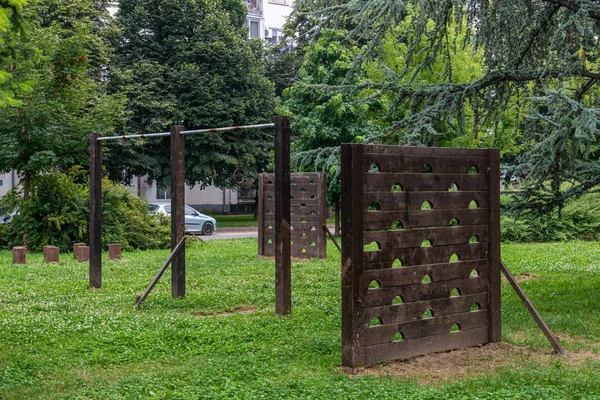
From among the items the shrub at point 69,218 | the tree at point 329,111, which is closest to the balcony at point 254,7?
the tree at point 329,111

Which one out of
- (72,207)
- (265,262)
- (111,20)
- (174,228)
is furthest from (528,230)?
(111,20)

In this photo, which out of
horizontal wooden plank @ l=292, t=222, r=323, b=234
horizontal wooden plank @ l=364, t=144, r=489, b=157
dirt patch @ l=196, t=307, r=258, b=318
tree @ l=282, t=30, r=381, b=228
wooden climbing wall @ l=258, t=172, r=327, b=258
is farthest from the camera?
tree @ l=282, t=30, r=381, b=228

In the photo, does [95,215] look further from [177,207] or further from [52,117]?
[52,117]

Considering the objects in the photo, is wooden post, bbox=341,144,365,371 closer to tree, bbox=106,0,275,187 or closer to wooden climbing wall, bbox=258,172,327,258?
wooden climbing wall, bbox=258,172,327,258

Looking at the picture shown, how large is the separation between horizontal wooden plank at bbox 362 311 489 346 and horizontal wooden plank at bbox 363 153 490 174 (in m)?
1.51

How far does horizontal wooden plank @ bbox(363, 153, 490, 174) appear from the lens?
24.4 feet

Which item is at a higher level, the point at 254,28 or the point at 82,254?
the point at 254,28

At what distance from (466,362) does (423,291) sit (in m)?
0.81

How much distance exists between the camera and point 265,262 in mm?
17547

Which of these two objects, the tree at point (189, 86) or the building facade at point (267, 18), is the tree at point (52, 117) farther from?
the building facade at point (267, 18)

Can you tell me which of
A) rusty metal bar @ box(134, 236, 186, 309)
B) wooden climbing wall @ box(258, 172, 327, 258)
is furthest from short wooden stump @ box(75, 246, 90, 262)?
rusty metal bar @ box(134, 236, 186, 309)

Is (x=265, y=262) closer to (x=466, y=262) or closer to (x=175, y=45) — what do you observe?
(x=466, y=262)

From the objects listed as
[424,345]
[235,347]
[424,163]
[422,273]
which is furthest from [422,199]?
[235,347]

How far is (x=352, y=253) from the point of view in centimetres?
717
